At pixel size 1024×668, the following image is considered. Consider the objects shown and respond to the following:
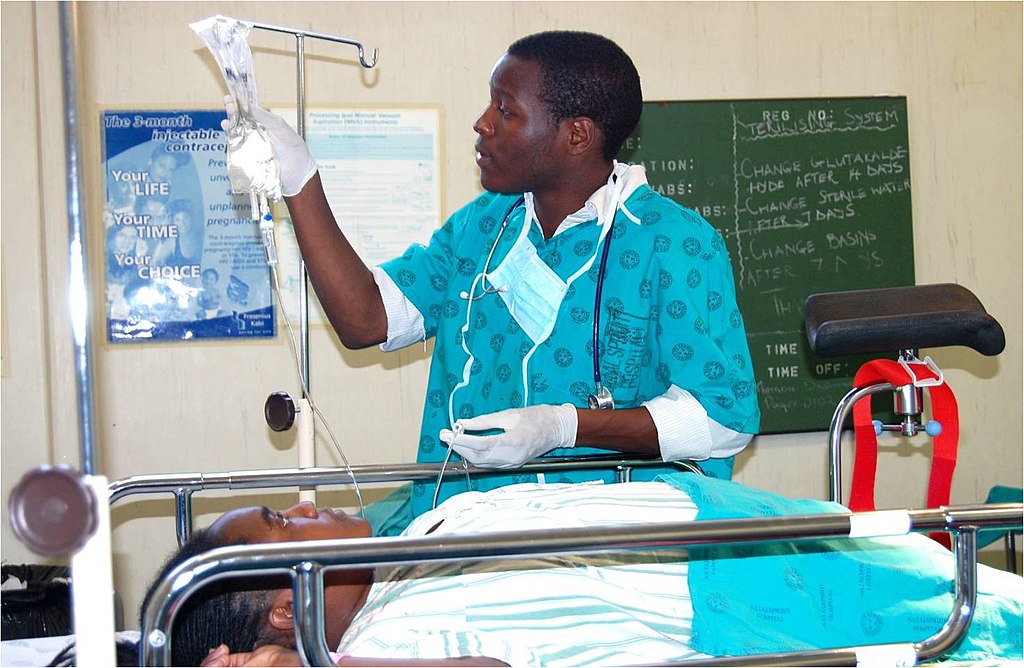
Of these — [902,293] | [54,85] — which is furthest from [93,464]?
[54,85]

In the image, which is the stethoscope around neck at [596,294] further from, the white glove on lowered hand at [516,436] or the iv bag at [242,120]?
the iv bag at [242,120]

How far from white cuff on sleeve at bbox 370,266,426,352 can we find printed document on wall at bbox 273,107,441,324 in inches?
51.7

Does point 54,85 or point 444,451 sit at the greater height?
point 54,85

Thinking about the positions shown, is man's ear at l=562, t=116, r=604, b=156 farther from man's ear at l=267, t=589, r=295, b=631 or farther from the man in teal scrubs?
man's ear at l=267, t=589, r=295, b=631

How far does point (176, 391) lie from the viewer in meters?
3.41

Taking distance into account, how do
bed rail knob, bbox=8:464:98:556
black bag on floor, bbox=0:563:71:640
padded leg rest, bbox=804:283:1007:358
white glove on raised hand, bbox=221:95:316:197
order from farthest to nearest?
black bag on floor, bbox=0:563:71:640 → white glove on raised hand, bbox=221:95:316:197 → padded leg rest, bbox=804:283:1007:358 → bed rail knob, bbox=8:464:98:556

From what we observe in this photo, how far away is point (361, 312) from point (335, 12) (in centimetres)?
171

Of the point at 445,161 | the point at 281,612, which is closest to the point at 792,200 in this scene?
the point at 445,161

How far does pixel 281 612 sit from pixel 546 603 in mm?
381

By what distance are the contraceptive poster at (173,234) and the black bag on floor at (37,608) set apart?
0.85 m

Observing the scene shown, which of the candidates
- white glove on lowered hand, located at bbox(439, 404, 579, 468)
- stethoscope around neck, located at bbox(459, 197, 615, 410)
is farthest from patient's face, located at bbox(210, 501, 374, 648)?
stethoscope around neck, located at bbox(459, 197, 615, 410)

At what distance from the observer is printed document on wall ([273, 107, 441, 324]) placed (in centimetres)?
346

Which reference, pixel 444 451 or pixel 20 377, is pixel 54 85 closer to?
pixel 20 377

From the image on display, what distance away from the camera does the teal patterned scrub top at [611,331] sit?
77.5 inches
